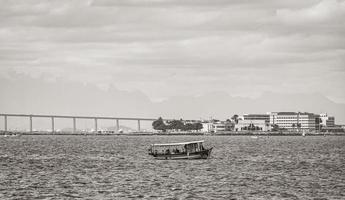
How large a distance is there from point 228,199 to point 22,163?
49.8 m

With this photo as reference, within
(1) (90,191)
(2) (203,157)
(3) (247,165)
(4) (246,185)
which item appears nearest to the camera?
(1) (90,191)

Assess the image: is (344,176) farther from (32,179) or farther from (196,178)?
(32,179)

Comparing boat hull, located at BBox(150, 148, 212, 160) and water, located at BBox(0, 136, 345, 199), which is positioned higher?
boat hull, located at BBox(150, 148, 212, 160)

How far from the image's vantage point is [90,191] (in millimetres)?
67750

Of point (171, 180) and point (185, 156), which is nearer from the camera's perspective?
point (171, 180)

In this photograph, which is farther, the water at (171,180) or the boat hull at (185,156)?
the boat hull at (185,156)

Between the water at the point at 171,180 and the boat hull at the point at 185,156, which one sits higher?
the boat hull at the point at 185,156

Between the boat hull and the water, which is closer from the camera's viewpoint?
the water

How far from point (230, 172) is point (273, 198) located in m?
26.0

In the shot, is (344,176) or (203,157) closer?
(344,176)

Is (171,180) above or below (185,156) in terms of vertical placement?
below

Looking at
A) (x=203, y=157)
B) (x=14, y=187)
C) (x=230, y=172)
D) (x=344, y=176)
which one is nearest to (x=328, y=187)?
(x=344, y=176)

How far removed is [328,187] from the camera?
71875 millimetres

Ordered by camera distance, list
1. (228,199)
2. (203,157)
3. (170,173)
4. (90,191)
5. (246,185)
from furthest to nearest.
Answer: (203,157), (170,173), (246,185), (90,191), (228,199)
